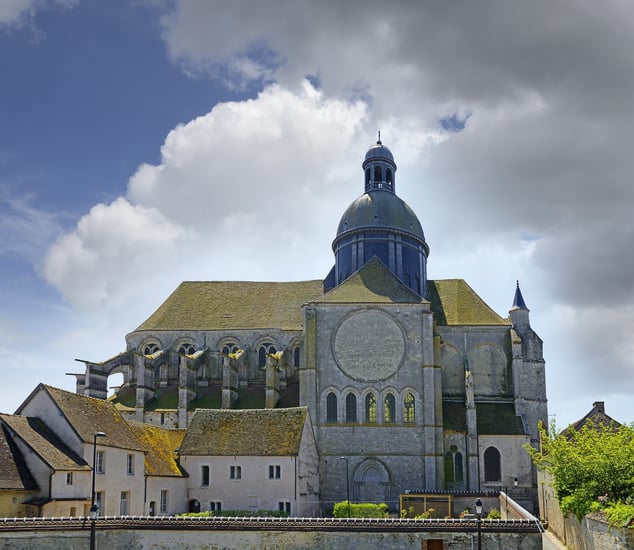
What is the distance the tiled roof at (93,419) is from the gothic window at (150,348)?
24.1 meters

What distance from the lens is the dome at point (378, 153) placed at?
67062 mm

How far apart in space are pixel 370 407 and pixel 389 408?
50.5 inches

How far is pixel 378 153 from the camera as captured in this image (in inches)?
2640

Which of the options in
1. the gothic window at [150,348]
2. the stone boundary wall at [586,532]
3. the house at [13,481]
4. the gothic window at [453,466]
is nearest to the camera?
the stone boundary wall at [586,532]

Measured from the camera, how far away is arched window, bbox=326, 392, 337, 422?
53.7 meters

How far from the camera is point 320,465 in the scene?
52156 millimetres

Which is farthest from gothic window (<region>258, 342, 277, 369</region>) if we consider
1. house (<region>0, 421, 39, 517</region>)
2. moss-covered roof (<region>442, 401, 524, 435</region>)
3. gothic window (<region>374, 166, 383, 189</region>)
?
house (<region>0, 421, 39, 517</region>)

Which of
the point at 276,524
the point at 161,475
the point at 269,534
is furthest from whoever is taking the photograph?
the point at 161,475

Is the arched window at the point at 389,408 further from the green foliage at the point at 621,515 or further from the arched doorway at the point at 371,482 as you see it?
the green foliage at the point at 621,515

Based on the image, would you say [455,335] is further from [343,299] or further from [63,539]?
[63,539]

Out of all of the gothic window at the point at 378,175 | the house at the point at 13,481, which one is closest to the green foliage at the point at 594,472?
the house at the point at 13,481

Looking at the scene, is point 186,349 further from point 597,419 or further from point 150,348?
point 597,419

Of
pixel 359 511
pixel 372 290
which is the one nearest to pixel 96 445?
pixel 359 511

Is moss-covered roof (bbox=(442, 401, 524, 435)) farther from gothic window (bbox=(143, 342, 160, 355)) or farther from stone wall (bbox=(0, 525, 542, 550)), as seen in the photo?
stone wall (bbox=(0, 525, 542, 550))
